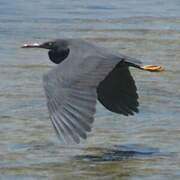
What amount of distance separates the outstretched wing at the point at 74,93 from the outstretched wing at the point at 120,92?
485 millimetres

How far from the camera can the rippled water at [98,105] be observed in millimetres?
5434

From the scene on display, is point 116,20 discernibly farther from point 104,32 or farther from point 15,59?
point 15,59

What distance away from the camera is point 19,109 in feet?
22.3

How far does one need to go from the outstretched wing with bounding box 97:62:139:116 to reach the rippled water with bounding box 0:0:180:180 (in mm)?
167

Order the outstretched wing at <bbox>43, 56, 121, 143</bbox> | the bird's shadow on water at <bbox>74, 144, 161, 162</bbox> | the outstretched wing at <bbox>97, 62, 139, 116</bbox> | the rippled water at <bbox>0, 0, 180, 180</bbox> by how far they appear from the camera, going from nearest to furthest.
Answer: the outstretched wing at <bbox>43, 56, 121, 143</bbox> → the rippled water at <bbox>0, 0, 180, 180</bbox> → the bird's shadow on water at <bbox>74, 144, 161, 162</bbox> → the outstretched wing at <bbox>97, 62, 139, 116</bbox>

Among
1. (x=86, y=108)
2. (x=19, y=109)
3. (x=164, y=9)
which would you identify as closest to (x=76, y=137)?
→ (x=86, y=108)

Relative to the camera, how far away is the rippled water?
17.8 feet

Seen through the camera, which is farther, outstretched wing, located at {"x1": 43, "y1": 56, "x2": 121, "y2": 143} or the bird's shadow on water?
the bird's shadow on water

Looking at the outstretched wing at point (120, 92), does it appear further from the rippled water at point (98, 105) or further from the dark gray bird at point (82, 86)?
the rippled water at point (98, 105)

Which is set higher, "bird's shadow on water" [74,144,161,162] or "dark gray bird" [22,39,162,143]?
"dark gray bird" [22,39,162,143]

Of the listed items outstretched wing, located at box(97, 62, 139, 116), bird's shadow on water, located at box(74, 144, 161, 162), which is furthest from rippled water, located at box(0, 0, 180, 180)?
outstretched wing, located at box(97, 62, 139, 116)

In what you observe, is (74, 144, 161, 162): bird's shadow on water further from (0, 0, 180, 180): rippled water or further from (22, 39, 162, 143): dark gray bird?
(22, 39, 162, 143): dark gray bird

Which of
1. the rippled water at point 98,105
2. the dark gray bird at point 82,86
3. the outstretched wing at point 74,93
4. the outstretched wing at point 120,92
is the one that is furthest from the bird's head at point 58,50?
the outstretched wing at point 74,93

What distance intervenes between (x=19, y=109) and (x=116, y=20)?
4268 millimetres
